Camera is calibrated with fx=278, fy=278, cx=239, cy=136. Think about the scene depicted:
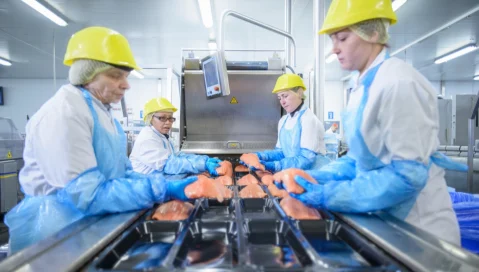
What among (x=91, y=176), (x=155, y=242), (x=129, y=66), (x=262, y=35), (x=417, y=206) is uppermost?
(x=262, y=35)

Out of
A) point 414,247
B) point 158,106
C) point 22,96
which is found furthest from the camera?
point 22,96

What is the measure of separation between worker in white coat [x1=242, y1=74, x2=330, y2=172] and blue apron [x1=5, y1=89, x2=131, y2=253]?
189 cm

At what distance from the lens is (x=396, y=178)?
117 centimetres

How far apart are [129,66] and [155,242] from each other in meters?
0.96

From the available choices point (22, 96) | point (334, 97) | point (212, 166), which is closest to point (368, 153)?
point (212, 166)

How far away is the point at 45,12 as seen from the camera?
21.7 feet

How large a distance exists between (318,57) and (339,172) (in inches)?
81.5

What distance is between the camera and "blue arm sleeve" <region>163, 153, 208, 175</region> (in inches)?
123

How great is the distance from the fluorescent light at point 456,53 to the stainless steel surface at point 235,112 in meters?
9.16

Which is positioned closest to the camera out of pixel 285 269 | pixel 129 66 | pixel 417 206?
pixel 285 269

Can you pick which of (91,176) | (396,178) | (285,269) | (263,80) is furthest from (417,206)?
(263,80)

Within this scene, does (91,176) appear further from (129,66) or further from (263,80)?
(263,80)

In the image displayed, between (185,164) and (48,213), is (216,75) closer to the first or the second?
(185,164)

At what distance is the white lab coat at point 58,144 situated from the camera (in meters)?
1.34
